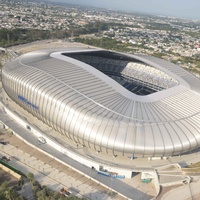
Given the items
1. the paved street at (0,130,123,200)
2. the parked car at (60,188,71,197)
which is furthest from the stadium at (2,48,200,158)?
the parked car at (60,188,71,197)

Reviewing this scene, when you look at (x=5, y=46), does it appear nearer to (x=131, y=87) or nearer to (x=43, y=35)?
(x=43, y=35)

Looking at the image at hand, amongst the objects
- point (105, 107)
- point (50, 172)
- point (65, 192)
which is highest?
point (105, 107)

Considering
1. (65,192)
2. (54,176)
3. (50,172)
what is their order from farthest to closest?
(50,172), (54,176), (65,192)

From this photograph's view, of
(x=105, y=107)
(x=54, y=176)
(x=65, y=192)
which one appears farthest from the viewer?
(x=54, y=176)

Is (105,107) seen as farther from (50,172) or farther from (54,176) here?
(50,172)

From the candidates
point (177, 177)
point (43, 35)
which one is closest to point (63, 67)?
point (177, 177)

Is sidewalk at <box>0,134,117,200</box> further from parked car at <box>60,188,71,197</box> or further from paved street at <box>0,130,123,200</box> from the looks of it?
parked car at <box>60,188,71,197</box>

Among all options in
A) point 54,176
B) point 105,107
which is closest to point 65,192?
point 54,176

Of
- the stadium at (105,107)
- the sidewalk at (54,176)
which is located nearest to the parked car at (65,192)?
the sidewalk at (54,176)
